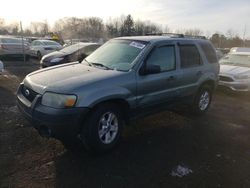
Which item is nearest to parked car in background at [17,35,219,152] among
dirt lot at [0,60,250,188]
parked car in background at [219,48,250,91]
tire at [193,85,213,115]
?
tire at [193,85,213,115]

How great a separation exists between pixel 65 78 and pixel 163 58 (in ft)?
6.45

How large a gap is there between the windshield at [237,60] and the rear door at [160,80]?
5617 mm

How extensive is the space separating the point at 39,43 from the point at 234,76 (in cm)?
1460

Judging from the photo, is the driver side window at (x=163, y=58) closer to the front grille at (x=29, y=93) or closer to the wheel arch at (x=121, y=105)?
the wheel arch at (x=121, y=105)

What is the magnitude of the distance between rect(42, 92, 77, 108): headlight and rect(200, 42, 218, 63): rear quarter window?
12.5 feet

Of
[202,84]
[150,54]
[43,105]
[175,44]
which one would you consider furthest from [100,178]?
[202,84]

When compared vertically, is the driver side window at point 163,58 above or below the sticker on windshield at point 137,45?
below

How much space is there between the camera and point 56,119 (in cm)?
372

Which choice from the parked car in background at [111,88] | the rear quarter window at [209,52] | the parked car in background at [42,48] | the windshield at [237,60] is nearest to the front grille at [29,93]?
the parked car in background at [111,88]

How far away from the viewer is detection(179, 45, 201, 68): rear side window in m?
5.68

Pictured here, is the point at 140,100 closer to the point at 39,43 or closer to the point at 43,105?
the point at 43,105

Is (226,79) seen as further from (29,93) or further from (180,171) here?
(29,93)

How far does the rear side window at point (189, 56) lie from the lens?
5.68 meters

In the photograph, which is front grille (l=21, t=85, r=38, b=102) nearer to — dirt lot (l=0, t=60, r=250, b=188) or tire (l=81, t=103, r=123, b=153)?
dirt lot (l=0, t=60, r=250, b=188)
